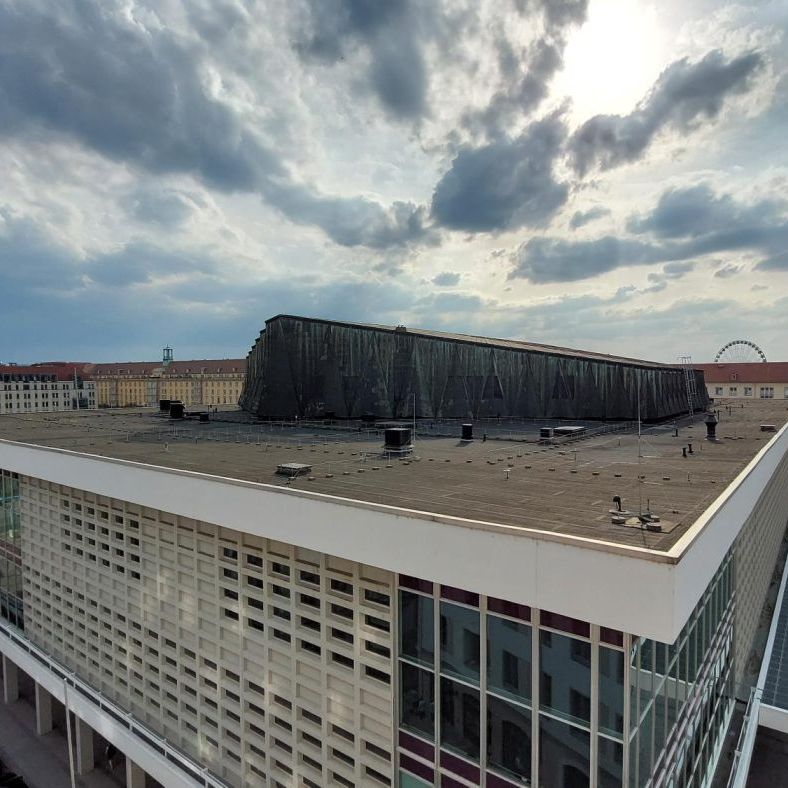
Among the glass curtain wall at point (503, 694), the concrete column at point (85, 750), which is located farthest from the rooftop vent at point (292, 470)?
the concrete column at point (85, 750)

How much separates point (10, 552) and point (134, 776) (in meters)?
12.1

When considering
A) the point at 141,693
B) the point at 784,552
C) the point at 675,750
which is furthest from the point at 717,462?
the point at 784,552

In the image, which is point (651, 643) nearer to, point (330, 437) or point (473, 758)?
point (473, 758)

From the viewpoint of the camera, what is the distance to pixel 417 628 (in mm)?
10680

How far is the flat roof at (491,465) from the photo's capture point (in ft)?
35.9

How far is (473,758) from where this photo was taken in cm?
1018

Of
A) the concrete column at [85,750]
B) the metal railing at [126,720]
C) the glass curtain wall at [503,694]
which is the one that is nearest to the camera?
the glass curtain wall at [503,694]

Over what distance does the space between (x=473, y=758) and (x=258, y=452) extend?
13810mm

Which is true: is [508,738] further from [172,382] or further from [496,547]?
[172,382]

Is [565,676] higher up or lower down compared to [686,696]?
higher up

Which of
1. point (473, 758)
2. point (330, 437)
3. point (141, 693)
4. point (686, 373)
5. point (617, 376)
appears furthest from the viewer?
point (686, 373)

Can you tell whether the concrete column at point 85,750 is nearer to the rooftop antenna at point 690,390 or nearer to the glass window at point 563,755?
the glass window at point 563,755

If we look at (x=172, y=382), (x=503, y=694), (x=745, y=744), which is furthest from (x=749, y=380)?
(x=172, y=382)

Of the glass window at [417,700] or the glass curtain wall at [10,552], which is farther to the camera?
the glass curtain wall at [10,552]
